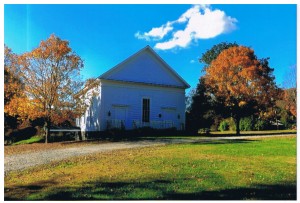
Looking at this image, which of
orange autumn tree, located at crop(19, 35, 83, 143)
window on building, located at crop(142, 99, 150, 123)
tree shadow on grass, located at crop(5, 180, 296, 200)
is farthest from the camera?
window on building, located at crop(142, 99, 150, 123)

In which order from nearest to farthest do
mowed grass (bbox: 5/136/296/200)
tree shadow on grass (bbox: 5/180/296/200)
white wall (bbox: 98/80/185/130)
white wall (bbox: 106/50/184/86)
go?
tree shadow on grass (bbox: 5/180/296/200) < mowed grass (bbox: 5/136/296/200) < white wall (bbox: 98/80/185/130) < white wall (bbox: 106/50/184/86)

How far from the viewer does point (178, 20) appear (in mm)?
8203

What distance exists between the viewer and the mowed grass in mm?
5983

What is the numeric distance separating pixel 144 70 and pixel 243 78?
5.75 m

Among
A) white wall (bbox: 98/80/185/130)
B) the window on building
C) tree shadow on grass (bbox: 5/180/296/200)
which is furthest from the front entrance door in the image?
tree shadow on grass (bbox: 5/180/296/200)

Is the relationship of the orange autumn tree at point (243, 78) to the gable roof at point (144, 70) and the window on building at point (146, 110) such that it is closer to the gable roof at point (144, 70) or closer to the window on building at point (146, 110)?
the gable roof at point (144, 70)

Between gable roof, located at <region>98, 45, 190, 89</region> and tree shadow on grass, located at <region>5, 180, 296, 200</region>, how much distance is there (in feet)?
42.8

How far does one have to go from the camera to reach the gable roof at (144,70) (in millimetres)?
19719

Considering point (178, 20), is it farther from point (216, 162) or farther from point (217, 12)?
point (216, 162)

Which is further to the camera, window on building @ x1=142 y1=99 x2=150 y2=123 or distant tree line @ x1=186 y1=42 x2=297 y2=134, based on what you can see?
window on building @ x1=142 y1=99 x2=150 y2=123

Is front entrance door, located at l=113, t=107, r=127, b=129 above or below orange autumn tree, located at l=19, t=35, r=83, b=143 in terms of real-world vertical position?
below

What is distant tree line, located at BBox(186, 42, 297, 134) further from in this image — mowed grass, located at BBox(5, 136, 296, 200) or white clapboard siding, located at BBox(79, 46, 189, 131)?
mowed grass, located at BBox(5, 136, 296, 200)

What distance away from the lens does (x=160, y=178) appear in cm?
691

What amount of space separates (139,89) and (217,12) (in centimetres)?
1281
